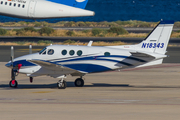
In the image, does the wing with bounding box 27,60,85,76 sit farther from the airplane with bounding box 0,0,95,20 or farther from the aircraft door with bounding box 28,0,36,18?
the aircraft door with bounding box 28,0,36,18

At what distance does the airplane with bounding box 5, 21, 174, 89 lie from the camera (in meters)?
18.1

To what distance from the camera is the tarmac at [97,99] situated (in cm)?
1199

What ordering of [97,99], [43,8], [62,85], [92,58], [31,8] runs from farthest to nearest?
[31,8]
[43,8]
[92,58]
[62,85]
[97,99]

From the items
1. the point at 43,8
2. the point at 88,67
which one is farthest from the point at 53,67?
the point at 43,8

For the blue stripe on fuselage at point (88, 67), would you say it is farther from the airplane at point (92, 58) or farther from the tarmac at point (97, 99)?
the tarmac at point (97, 99)

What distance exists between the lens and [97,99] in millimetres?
14914

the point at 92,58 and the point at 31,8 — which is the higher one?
the point at 31,8

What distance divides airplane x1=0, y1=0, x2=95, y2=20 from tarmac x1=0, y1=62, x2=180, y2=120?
1711 centimetres

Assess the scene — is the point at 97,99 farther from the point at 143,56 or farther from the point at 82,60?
A: the point at 143,56

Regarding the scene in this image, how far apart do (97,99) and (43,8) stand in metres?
26.9

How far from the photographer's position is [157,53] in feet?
59.3

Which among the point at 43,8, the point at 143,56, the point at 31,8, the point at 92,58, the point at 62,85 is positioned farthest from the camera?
the point at 31,8

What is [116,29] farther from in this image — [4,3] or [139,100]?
[139,100]

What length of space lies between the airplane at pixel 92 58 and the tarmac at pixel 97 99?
1053mm
